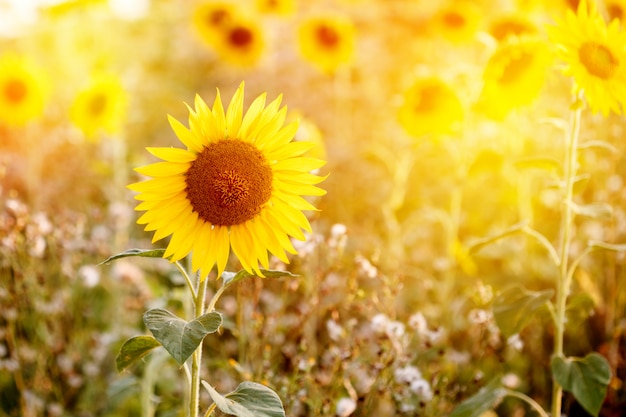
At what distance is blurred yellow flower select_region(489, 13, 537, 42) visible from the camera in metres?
4.34

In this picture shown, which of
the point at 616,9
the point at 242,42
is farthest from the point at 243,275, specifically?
the point at 242,42

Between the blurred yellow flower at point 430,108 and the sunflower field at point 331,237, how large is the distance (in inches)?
0.5

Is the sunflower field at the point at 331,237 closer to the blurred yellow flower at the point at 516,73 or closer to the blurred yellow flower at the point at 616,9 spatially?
the blurred yellow flower at the point at 516,73

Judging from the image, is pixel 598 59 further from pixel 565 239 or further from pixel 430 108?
pixel 430 108

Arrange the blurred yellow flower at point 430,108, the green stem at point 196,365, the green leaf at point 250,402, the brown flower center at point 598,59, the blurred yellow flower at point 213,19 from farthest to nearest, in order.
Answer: the blurred yellow flower at point 213,19 < the blurred yellow flower at point 430,108 < the brown flower center at point 598,59 < the green stem at point 196,365 < the green leaf at point 250,402

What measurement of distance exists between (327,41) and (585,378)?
4315mm

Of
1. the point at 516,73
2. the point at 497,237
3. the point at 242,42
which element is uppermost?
the point at 242,42

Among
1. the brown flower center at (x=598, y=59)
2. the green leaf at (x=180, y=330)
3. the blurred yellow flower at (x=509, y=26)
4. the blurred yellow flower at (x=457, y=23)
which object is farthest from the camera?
the blurred yellow flower at (x=457, y=23)

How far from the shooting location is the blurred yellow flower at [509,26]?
434 centimetres

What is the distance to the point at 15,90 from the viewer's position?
526 cm

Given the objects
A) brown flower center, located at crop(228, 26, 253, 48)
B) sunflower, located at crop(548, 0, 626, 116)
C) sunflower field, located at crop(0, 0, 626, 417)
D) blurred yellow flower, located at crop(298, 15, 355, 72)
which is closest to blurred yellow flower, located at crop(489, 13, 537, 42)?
sunflower field, located at crop(0, 0, 626, 417)

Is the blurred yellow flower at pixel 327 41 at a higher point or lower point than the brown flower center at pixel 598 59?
higher

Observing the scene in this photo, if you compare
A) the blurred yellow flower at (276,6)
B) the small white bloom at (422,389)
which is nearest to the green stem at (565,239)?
the small white bloom at (422,389)

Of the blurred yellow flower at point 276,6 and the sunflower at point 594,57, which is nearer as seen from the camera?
the sunflower at point 594,57
